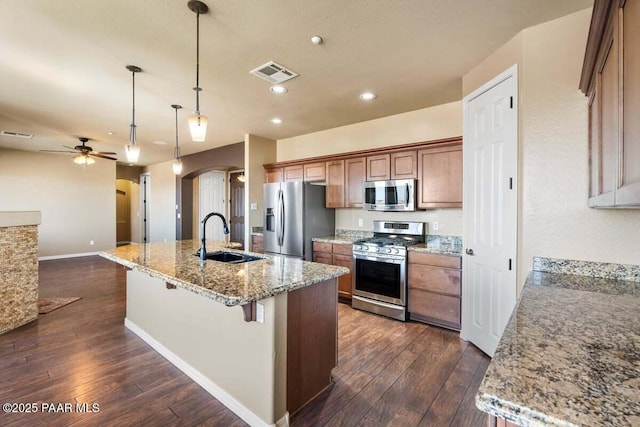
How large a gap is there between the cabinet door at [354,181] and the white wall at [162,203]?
17.6 feet

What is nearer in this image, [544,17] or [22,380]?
[544,17]

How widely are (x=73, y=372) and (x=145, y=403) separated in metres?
0.88

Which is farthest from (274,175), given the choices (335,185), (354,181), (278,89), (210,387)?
(210,387)

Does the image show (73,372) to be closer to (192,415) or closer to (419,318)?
(192,415)

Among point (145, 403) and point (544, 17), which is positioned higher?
point (544, 17)

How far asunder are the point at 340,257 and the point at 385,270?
0.76 meters

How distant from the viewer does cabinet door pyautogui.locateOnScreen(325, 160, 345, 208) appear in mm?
4484

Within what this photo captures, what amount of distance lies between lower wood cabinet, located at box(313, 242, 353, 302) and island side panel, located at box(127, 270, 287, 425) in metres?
2.26

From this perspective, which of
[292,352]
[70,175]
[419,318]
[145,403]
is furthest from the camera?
[70,175]

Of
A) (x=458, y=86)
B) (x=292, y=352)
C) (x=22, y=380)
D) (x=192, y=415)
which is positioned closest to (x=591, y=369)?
(x=292, y=352)

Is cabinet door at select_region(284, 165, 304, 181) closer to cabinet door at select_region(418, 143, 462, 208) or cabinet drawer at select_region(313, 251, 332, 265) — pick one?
cabinet drawer at select_region(313, 251, 332, 265)

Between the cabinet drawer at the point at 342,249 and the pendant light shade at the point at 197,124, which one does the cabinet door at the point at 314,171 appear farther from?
the pendant light shade at the point at 197,124

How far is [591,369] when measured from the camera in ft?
2.55

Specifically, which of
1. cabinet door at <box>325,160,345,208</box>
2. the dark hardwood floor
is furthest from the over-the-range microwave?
the dark hardwood floor
